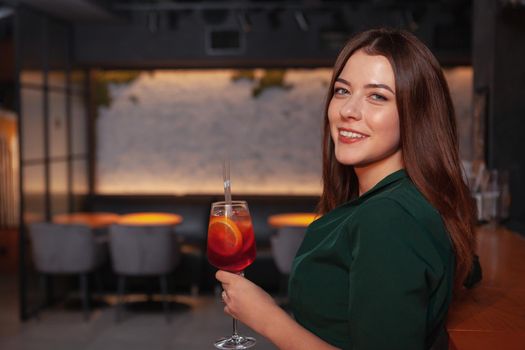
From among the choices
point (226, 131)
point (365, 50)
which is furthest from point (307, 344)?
point (226, 131)

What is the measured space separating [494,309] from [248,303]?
2.20ft

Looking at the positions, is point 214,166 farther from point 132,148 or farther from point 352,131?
point 352,131

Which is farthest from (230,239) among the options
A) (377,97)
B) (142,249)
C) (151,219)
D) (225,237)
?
(151,219)

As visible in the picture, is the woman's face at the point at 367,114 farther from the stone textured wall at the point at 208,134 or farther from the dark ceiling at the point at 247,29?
the stone textured wall at the point at 208,134

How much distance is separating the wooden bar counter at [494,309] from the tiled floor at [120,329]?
2.88 metres

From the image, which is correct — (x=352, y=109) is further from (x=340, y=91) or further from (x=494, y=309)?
(x=494, y=309)

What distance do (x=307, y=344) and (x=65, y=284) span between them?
5.82m

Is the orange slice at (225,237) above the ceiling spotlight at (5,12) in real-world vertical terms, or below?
below

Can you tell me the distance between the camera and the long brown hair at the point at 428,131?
50.1 inches

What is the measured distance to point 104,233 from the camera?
6875 millimetres

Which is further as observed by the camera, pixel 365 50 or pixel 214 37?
pixel 214 37

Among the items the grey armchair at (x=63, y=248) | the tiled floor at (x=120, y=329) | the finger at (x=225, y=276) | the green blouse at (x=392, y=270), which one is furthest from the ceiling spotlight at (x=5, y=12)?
the green blouse at (x=392, y=270)

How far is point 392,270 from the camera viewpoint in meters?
1.10

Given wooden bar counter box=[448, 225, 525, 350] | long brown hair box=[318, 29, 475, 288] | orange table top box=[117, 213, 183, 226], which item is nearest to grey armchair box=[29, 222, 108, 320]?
orange table top box=[117, 213, 183, 226]
